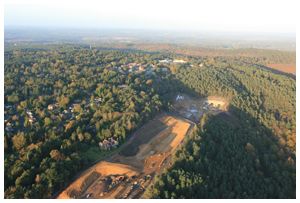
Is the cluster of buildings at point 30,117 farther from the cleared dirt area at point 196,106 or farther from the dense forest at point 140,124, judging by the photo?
the cleared dirt area at point 196,106

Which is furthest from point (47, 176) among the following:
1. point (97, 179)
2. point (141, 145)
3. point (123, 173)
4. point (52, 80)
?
point (52, 80)

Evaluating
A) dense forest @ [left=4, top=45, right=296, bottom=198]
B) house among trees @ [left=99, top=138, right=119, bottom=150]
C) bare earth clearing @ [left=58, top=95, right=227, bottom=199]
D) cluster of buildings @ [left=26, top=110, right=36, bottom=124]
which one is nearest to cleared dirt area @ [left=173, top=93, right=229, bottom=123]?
dense forest @ [left=4, top=45, right=296, bottom=198]

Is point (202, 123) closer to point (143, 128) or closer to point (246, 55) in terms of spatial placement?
point (143, 128)

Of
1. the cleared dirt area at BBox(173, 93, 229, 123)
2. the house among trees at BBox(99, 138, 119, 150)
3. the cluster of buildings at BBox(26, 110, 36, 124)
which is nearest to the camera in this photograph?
the house among trees at BBox(99, 138, 119, 150)

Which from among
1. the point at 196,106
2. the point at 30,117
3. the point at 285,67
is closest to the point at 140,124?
the point at 30,117

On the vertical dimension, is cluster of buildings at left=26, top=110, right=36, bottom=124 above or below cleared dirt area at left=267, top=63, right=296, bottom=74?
below

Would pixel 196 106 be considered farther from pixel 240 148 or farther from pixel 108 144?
pixel 108 144

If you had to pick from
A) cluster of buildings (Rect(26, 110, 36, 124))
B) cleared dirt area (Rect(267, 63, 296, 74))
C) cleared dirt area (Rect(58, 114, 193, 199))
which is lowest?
cleared dirt area (Rect(58, 114, 193, 199))

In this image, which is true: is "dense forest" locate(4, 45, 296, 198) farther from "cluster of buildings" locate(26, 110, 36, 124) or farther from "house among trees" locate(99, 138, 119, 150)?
"house among trees" locate(99, 138, 119, 150)
